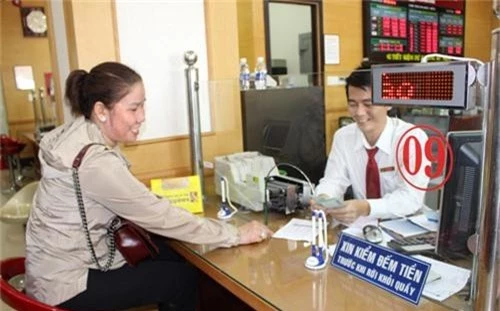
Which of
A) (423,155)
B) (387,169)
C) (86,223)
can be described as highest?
(423,155)

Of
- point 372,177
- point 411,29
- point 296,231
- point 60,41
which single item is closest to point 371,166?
point 372,177

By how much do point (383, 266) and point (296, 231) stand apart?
0.50 meters

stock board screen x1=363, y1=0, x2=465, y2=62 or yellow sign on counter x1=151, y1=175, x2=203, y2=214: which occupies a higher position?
stock board screen x1=363, y1=0, x2=465, y2=62

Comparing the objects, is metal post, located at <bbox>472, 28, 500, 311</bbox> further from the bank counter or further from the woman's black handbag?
the woman's black handbag

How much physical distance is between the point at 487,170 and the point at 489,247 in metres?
0.14

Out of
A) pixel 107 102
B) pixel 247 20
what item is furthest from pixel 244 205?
pixel 247 20

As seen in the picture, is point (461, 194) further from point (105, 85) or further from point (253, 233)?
point (105, 85)

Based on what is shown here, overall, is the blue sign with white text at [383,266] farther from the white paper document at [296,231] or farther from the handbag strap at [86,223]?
the handbag strap at [86,223]

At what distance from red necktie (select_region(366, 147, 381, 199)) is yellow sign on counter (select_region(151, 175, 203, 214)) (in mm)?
747

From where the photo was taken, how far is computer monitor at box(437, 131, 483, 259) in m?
1.07

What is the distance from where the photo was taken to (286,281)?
1.19m

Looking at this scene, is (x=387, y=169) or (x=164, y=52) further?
(x=164, y=52)

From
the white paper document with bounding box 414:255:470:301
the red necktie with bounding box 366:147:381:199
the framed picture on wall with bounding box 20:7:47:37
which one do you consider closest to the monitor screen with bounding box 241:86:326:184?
the red necktie with bounding box 366:147:381:199

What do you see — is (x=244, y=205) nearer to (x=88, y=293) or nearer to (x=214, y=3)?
(x=88, y=293)
